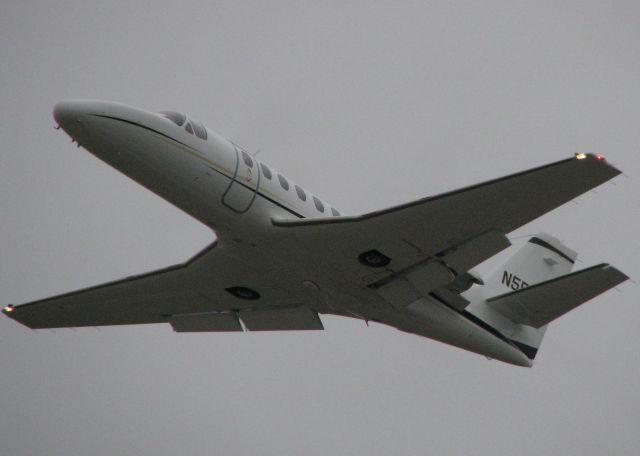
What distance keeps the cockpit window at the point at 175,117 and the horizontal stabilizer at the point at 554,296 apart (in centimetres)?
1035

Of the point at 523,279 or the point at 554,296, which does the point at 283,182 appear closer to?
the point at 554,296

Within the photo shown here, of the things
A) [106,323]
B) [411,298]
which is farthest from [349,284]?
[106,323]

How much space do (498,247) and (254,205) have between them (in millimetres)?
5848

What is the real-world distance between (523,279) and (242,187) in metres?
11.0

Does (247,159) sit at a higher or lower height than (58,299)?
higher

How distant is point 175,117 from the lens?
72.4ft

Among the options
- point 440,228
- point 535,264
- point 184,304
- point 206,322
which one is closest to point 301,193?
point 440,228

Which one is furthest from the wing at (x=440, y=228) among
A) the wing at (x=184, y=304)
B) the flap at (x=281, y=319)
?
the flap at (x=281, y=319)

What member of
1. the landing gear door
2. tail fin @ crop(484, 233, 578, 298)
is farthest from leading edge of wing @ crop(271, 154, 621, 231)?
tail fin @ crop(484, 233, 578, 298)

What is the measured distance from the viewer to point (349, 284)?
23703 millimetres

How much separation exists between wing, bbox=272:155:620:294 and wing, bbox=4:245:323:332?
109 inches

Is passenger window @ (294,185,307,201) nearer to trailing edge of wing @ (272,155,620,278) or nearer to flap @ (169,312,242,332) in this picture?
trailing edge of wing @ (272,155,620,278)

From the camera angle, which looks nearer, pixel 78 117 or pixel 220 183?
pixel 78 117

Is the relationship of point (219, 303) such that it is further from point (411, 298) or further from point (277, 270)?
point (411, 298)
